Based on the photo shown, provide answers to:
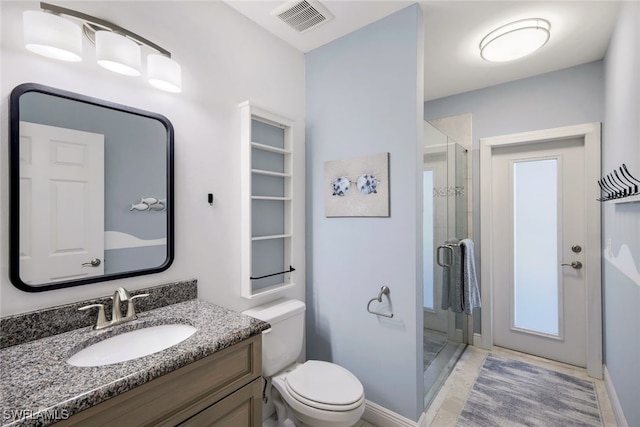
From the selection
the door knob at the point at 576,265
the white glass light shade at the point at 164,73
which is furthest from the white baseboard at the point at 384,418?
the white glass light shade at the point at 164,73

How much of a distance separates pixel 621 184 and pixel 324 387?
2.03m

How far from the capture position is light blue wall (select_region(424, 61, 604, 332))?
2.40m

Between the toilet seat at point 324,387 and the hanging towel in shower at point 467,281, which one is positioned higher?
the hanging towel in shower at point 467,281

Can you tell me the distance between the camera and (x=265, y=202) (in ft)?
6.50

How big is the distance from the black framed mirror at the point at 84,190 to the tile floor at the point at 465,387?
1.76 metres

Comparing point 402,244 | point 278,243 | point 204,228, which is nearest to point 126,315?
point 204,228

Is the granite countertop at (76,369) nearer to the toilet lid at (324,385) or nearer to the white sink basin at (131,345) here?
the white sink basin at (131,345)

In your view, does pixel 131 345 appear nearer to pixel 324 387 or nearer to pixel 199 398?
pixel 199 398

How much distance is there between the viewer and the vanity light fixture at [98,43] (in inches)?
40.4

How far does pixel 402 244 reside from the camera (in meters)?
1.76

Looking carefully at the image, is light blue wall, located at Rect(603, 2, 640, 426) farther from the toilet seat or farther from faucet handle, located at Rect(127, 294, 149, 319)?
faucet handle, located at Rect(127, 294, 149, 319)

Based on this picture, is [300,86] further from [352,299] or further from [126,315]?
[126,315]

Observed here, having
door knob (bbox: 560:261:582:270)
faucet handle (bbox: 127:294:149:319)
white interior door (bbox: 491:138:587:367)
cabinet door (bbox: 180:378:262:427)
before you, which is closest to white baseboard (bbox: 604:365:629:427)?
white interior door (bbox: 491:138:587:367)

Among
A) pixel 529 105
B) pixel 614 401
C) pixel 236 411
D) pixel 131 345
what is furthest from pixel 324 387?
pixel 529 105
